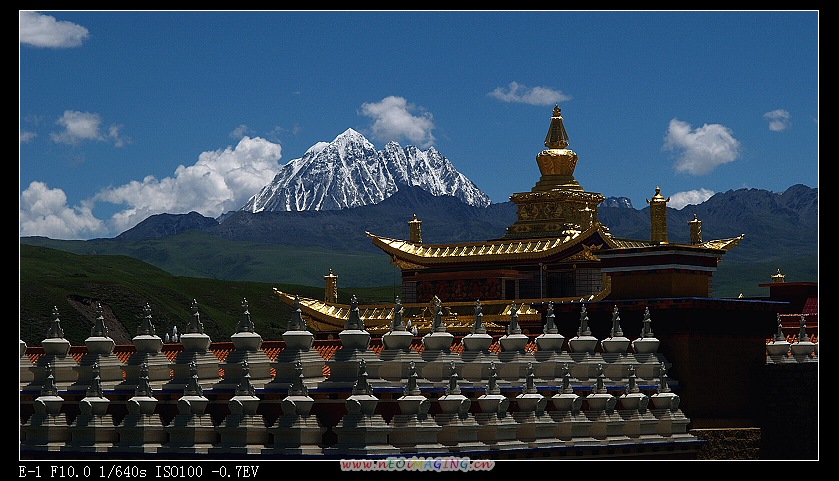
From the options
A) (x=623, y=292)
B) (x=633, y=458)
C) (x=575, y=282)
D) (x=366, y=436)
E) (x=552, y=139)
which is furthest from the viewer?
(x=552, y=139)

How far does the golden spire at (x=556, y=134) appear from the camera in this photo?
240 feet

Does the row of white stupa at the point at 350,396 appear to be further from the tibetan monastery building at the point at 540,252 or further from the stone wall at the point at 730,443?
the tibetan monastery building at the point at 540,252

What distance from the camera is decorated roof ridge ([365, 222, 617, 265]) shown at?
67.5 metres

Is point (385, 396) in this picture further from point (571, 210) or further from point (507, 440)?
point (571, 210)

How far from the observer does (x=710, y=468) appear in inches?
1762

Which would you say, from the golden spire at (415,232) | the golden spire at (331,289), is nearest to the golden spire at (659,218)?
the golden spire at (415,232)

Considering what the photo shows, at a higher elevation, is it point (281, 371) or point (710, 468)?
point (281, 371)

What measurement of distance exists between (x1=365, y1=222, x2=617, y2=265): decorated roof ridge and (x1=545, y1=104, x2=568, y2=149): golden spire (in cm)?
543

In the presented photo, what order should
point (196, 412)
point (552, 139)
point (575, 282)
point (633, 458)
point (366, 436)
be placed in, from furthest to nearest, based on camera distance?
point (552, 139)
point (575, 282)
point (633, 458)
point (196, 412)
point (366, 436)

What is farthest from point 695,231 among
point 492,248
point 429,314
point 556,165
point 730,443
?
point 730,443

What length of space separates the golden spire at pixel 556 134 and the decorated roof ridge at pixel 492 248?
17.8 ft

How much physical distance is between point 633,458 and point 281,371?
11.0 metres

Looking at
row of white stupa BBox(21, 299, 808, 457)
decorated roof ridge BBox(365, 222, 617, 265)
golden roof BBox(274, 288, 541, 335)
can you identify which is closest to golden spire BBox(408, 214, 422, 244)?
decorated roof ridge BBox(365, 222, 617, 265)
